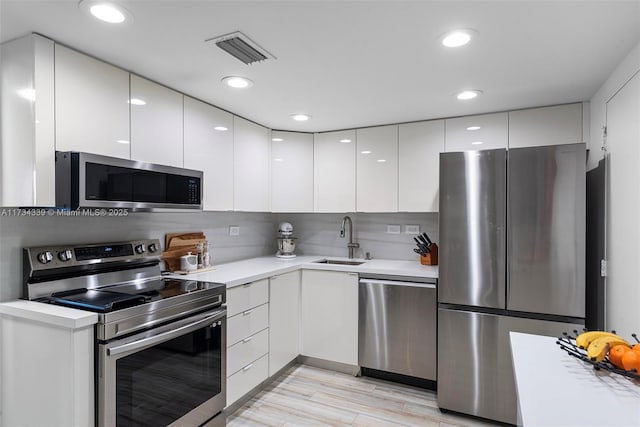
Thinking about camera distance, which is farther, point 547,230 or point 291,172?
point 291,172

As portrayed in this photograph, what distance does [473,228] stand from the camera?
2.39m

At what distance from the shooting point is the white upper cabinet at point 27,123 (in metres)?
1.60

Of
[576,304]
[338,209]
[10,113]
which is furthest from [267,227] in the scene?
[576,304]

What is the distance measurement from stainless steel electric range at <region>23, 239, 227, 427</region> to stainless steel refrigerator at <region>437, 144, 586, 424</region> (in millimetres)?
1627

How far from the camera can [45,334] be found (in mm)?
1587

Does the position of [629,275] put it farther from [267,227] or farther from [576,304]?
[267,227]

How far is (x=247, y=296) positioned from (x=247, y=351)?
40 cm

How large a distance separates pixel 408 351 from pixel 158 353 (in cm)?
187

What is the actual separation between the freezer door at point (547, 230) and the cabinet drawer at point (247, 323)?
1761mm

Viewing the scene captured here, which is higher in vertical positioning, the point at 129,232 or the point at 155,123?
the point at 155,123

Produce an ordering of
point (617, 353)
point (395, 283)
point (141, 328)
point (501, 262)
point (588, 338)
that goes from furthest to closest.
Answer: point (395, 283) < point (501, 262) < point (141, 328) < point (588, 338) < point (617, 353)

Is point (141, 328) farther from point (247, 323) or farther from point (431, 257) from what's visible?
point (431, 257)

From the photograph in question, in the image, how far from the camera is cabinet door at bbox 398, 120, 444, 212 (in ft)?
9.94

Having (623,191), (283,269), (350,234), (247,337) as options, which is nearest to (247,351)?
(247,337)
